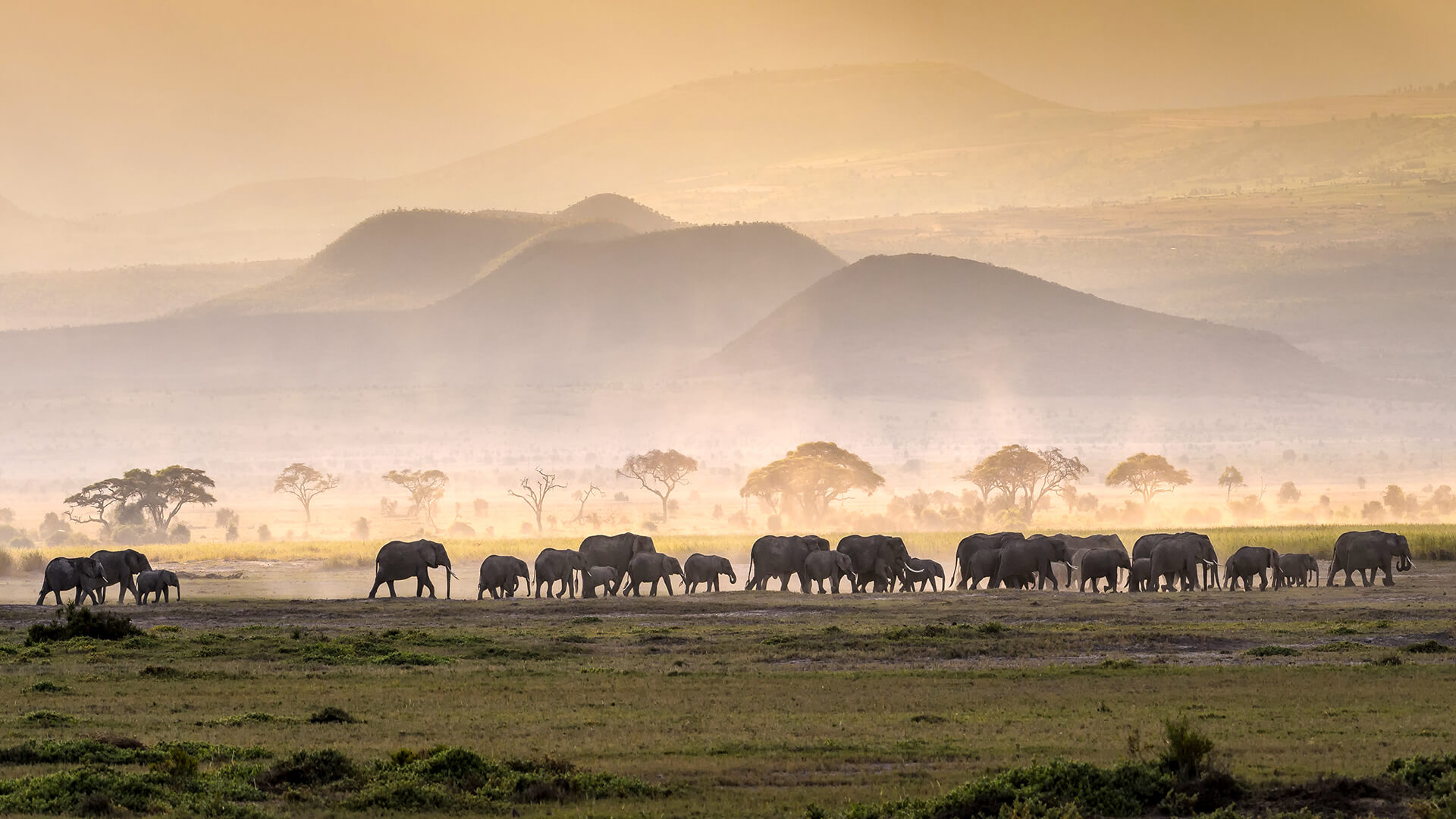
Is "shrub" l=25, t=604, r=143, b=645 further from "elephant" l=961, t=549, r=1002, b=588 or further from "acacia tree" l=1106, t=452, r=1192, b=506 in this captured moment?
"acacia tree" l=1106, t=452, r=1192, b=506

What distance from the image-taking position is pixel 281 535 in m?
133

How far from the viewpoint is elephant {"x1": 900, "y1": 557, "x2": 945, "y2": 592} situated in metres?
56.8

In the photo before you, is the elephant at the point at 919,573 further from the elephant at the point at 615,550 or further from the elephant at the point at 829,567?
the elephant at the point at 615,550

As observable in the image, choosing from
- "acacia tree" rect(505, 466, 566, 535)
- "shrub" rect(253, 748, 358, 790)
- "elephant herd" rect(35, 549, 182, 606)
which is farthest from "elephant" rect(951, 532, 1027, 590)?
"acacia tree" rect(505, 466, 566, 535)

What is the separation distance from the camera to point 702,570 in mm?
57688

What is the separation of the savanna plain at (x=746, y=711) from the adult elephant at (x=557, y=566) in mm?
9657

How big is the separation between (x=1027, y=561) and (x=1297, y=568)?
7.96 meters

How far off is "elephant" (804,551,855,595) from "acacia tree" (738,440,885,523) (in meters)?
61.3

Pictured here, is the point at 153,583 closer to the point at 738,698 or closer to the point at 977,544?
the point at 977,544

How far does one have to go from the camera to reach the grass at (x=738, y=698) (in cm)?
1945

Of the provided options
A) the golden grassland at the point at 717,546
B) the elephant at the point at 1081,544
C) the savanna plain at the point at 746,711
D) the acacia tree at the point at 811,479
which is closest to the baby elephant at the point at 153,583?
the savanna plain at the point at 746,711

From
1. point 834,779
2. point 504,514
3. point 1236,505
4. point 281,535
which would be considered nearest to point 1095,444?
point 1236,505

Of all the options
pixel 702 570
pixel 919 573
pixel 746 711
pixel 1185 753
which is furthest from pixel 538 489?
pixel 1185 753

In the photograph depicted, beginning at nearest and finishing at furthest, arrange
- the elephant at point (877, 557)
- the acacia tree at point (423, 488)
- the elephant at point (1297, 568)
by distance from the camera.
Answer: the elephant at point (1297, 568)
the elephant at point (877, 557)
the acacia tree at point (423, 488)
